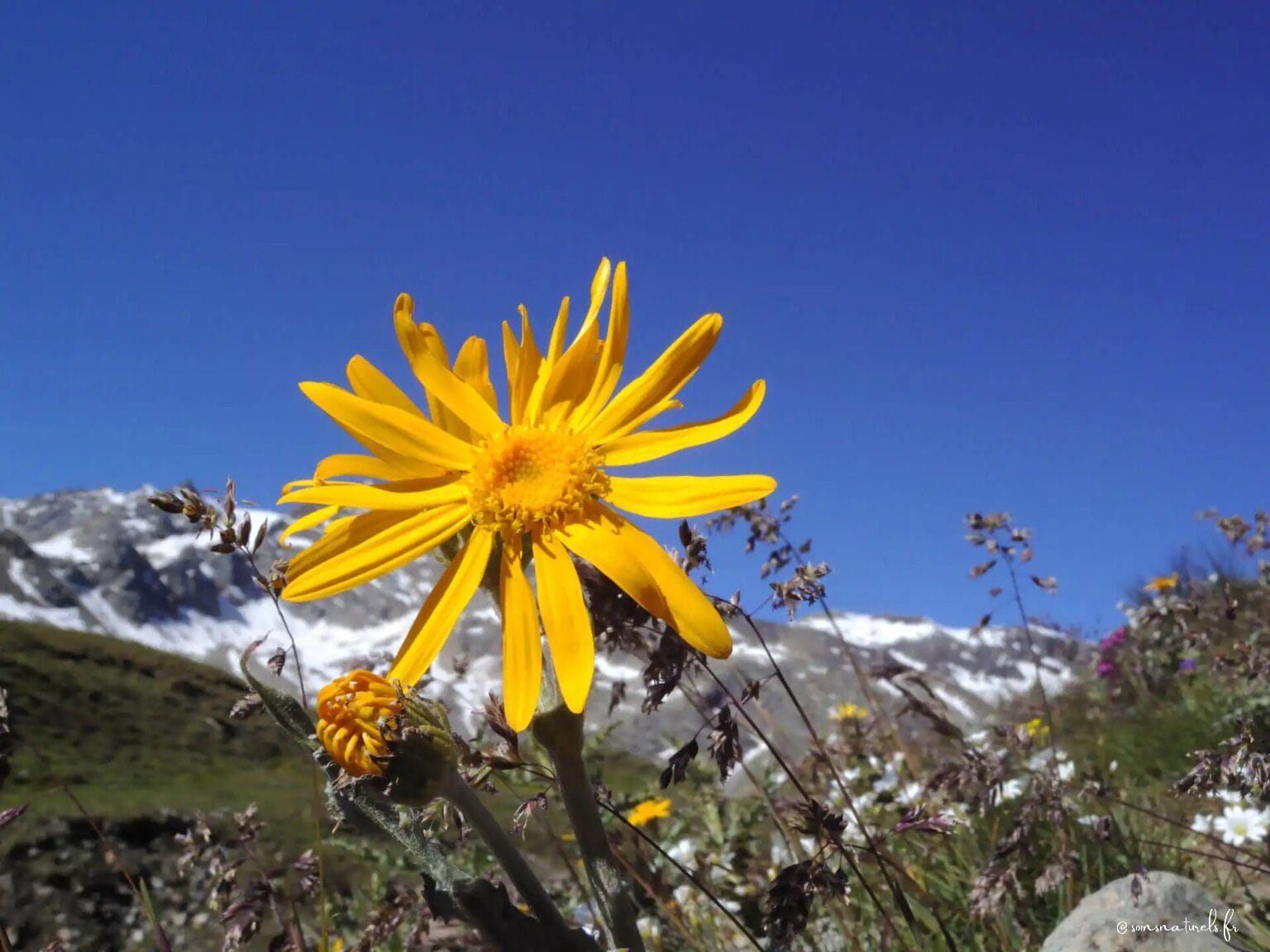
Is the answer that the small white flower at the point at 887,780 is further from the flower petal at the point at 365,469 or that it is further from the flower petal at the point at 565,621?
the flower petal at the point at 365,469

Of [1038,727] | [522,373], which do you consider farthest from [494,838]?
[1038,727]

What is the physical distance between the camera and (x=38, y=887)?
775cm

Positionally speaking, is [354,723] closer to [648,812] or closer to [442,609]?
[442,609]

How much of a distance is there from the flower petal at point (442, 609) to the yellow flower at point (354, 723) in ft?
0.18

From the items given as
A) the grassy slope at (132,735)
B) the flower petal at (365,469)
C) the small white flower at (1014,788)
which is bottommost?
the small white flower at (1014,788)

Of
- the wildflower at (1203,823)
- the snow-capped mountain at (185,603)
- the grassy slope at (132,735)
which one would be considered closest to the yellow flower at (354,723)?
the wildflower at (1203,823)

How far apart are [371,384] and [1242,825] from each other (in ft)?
12.7

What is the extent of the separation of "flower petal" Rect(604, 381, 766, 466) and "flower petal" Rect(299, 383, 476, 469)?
316mm

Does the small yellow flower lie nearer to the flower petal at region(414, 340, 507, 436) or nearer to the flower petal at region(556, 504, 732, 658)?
the flower petal at region(556, 504, 732, 658)

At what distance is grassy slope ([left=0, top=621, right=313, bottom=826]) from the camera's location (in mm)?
13094

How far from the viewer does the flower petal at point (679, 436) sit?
6.42 feet

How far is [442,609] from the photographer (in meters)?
1.82

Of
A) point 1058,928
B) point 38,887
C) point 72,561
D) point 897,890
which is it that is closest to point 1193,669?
point 1058,928

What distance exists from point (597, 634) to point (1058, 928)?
6.01 ft
